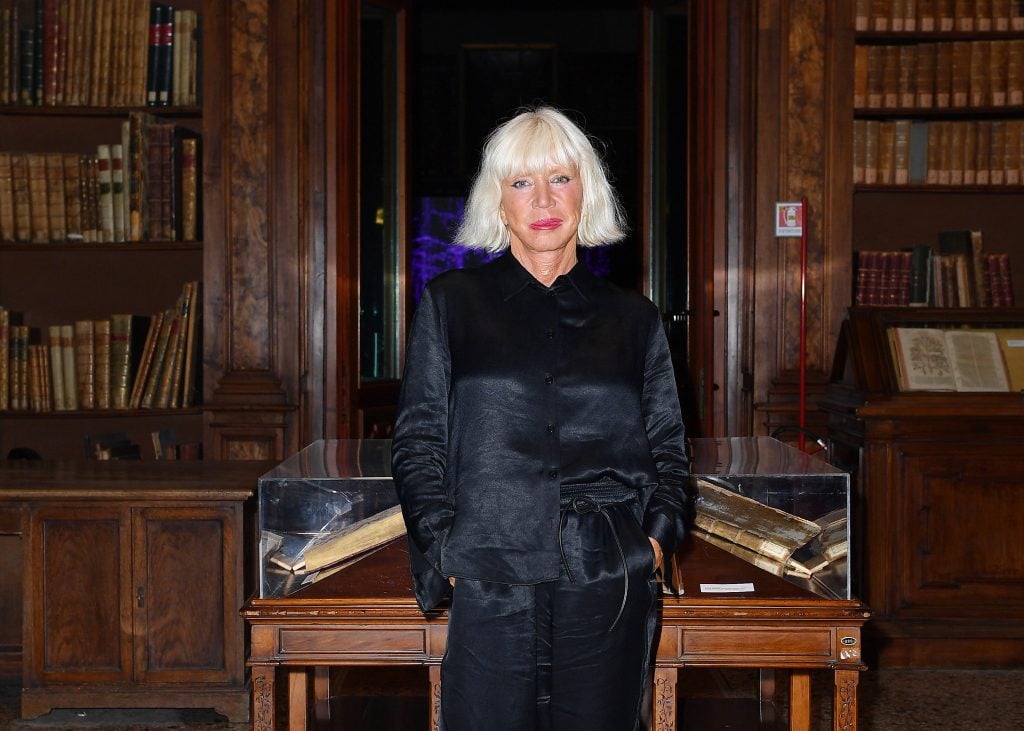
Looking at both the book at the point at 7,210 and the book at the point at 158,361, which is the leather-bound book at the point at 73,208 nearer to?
the book at the point at 7,210

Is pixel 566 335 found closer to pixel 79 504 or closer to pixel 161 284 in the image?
pixel 79 504

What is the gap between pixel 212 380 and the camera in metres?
4.43

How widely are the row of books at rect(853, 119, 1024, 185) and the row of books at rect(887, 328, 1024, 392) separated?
26.1 inches

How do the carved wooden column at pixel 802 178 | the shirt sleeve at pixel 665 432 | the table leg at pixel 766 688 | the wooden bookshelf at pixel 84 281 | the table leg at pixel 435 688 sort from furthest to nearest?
the wooden bookshelf at pixel 84 281, the carved wooden column at pixel 802 178, the table leg at pixel 766 688, the table leg at pixel 435 688, the shirt sleeve at pixel 665 432

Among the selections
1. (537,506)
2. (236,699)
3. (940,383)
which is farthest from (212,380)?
(537,506)

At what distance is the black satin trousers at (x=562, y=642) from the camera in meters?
1.72

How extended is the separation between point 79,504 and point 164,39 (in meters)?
2.07

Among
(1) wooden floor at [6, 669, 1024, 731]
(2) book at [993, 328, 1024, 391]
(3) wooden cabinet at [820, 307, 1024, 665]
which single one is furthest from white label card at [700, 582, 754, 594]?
(2) book at [993, 328, 1024, 391]

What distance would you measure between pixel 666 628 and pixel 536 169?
1.04m

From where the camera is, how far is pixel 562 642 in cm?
173

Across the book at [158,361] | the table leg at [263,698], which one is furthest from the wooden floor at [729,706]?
the book at [158,361]

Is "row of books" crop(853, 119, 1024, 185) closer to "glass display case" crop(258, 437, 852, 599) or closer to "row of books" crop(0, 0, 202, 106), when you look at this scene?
"glass display case" crop(258, 437, 852, 599)

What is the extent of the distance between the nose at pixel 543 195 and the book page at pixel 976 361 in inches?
97.5

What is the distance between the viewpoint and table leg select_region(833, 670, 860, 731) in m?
2.31
